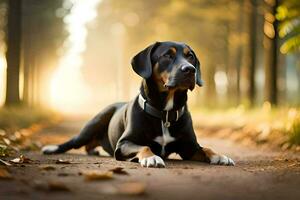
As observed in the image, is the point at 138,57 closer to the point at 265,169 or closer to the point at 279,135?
the point at 265,169

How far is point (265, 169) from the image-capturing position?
5.74 metres

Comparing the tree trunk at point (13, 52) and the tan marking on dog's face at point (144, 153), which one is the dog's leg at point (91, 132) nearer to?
the tan marking on dog's face at point (144, 153)

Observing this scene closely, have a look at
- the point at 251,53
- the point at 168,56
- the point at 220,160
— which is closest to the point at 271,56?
the point at 251,53

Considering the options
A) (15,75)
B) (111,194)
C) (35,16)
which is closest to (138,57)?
(111,194)


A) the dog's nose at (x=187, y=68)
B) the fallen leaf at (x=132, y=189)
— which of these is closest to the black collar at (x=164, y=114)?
the dog's nose at (x=187, y=68)

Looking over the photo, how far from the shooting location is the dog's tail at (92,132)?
27.8 ft

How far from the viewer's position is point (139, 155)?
20.4 ft

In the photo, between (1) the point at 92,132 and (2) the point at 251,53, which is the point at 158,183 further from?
(2) the point at 251,53

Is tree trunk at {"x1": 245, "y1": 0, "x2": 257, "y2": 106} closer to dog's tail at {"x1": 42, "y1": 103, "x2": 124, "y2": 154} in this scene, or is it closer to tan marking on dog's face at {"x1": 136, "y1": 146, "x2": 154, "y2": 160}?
dog's tail at {"x1": 42, "y1": 103, "x2": 124, "y2": 154}

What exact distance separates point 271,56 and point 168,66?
10.3 meters

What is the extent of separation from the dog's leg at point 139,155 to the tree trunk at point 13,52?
39.1 ft

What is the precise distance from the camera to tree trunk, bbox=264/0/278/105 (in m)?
16.4

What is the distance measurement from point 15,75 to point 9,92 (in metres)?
0.57

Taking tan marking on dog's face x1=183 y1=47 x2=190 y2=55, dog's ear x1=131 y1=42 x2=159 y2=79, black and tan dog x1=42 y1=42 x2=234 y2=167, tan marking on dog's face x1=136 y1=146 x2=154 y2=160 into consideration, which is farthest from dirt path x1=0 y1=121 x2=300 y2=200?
tan marking on dog's face x1=183 y1=47 x2=190 y2=55
